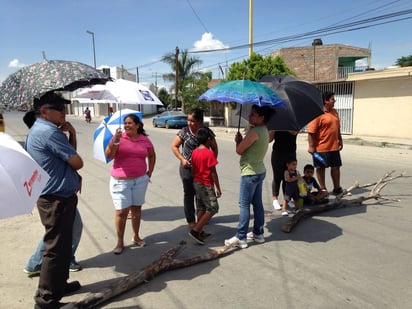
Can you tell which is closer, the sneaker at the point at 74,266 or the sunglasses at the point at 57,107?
the sunglasses at the point at 57,107

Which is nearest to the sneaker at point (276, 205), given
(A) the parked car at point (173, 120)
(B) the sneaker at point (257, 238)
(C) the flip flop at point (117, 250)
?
(B) the sneaker at point (257, 238)

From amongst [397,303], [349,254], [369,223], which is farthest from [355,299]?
A: [369,223]

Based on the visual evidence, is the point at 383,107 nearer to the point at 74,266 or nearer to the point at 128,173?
the point at 128,173

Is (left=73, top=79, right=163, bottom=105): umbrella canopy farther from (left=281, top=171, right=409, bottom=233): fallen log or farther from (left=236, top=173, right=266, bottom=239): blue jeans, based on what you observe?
(left=281, top=171, right=409, bottom=233): fallen log

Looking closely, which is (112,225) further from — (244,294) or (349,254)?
(349,254)

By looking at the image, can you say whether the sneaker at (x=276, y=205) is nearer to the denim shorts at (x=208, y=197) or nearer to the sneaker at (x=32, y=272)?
the denim shorts at (x=208, y=197)

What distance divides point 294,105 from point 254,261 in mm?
2130

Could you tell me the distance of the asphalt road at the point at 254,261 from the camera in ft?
10.4

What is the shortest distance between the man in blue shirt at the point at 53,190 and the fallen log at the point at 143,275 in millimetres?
244

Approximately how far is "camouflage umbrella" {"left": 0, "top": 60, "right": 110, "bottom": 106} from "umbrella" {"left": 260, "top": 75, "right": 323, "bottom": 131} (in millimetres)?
2448

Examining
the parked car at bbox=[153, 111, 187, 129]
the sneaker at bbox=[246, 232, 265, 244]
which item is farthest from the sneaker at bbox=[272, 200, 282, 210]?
the parked car at bbox=[153, 111, 187, 129]

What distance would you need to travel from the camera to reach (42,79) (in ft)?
9.95

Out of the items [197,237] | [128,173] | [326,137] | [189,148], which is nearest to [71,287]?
[128,173]

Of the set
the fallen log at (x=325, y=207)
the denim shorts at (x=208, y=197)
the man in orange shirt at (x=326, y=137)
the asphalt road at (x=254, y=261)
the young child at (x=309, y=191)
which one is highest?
the man in orange shirt at (x=326, y=137)
